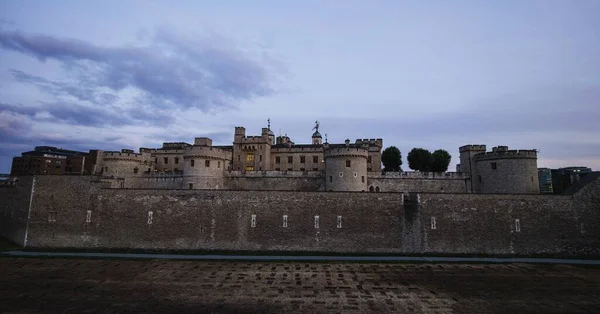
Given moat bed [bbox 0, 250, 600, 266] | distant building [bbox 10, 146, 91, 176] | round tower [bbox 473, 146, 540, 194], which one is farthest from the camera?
distant building [bbox 10, 146, 91, 176]

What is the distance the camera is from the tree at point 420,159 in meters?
54.8

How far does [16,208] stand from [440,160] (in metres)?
57.8

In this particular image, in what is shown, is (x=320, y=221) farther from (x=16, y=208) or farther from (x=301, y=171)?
(x=16, y=208)

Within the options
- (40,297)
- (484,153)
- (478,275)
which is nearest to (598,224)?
(484,153)

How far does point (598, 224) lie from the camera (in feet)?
101

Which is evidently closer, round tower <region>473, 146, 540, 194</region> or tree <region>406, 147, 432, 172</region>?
round tower <region>473, 146, 540, 194</region>

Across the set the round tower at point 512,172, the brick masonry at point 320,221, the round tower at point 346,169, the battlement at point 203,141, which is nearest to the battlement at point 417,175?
the round tower at point 512,172

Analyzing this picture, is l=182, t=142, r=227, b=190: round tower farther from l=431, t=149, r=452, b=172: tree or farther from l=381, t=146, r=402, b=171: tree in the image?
l=431, t=149, r=452, b=172: tree

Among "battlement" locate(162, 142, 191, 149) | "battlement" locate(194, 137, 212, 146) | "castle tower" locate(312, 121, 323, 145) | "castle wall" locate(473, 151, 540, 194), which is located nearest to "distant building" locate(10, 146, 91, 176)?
"battlement" locate(162, 142, 191, 149)

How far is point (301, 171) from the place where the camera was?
1742 inches

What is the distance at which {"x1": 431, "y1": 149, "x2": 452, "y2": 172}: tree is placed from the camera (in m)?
53.9

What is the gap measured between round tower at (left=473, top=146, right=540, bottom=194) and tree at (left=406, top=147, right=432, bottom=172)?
578 inches

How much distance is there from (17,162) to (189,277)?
361 feet

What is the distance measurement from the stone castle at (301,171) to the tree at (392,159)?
4709mm
